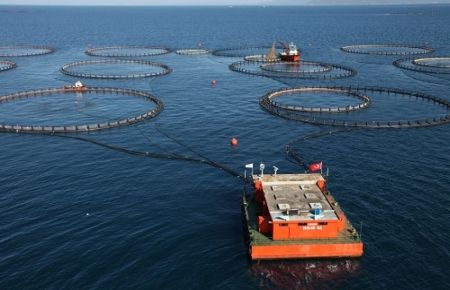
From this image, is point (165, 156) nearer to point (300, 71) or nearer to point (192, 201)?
point (192, 201)

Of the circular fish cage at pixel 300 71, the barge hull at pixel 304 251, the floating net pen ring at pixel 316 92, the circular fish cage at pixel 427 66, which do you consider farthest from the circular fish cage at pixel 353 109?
the barge hull at pixel 304 251

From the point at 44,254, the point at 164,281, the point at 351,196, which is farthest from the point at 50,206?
the point at 351,196

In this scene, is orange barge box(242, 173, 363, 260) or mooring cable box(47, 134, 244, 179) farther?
mooring cable box(47, 134, 244, 179)

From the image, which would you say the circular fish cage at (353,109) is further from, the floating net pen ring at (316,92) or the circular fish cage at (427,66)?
the circular fish cage at (427,66)

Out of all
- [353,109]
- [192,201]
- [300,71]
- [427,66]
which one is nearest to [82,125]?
[192,201]

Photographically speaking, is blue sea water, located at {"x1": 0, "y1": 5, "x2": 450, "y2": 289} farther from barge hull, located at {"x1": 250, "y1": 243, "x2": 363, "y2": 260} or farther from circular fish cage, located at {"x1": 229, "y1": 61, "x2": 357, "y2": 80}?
circular fish cage, located at {"x1": 229, "y1": 61, "x2": 357, "y2": 80}

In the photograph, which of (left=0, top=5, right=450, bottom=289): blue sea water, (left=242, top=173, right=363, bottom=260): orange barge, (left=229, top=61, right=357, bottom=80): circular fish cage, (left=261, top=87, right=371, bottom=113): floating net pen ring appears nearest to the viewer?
(left=0, top=5, right=450, bottom=289): blue sea water

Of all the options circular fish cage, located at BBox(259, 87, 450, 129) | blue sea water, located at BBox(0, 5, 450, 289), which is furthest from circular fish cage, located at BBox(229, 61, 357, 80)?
blue sea water, located at BBox(0, 5, 450, 289)
